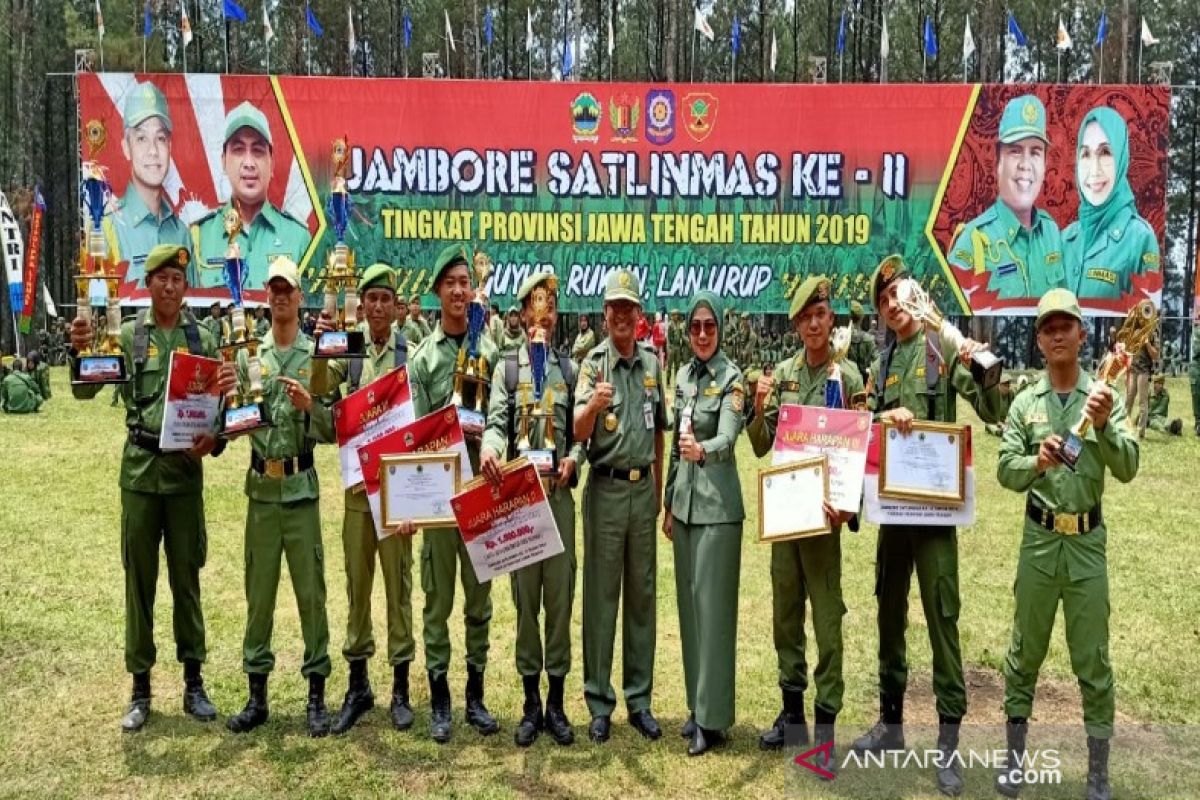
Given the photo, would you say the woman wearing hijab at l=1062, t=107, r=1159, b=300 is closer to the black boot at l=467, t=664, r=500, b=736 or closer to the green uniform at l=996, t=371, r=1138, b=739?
the green uniform at l=996, t=371, r=1138, b=739

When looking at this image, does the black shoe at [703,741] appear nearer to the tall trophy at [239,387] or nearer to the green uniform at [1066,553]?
the green uniform at [1066,553]

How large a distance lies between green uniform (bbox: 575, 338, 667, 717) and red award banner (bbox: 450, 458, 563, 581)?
36 cm

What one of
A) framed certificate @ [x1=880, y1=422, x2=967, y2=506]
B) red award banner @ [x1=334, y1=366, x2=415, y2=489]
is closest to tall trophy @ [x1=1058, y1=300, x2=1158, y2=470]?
framed certificate @ [x1=880, y1=422, x2=967, y2=506]

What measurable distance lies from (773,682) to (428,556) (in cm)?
226

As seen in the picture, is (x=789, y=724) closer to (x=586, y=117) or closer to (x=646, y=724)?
(x=646, y=724)

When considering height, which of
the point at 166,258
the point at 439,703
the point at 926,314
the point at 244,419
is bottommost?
the point at 439,703

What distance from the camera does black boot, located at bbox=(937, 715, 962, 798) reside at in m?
4.20

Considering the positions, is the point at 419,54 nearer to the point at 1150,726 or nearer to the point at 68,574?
the point at 68,574

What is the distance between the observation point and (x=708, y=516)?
450cm

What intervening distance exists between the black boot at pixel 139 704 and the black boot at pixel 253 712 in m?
0.46

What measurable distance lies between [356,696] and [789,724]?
2.26m

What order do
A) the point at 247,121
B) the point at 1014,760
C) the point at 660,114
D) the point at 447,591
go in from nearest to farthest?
the point at 1014,760 → the point at 447,591 → the point at 660,114 → the point at 247,121

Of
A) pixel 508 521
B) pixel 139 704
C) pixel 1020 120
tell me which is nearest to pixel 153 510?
pixel 139 704

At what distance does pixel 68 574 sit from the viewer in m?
7.60
